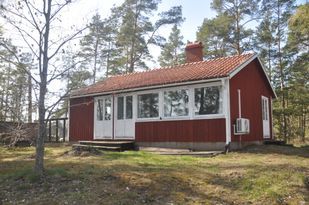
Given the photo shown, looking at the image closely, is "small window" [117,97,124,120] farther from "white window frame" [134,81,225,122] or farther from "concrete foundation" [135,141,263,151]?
"concrete foundation" [135,141,263,151]

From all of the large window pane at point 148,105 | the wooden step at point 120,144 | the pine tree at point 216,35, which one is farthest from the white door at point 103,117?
the pine tree at point 216,35

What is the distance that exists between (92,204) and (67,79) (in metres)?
3.16

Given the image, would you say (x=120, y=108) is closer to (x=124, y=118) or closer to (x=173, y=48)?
(x=124, y=118)

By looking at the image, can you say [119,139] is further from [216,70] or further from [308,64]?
[308,64]

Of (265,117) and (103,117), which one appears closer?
(103,117)

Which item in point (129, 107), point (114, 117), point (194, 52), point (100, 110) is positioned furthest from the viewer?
point (194, 52)

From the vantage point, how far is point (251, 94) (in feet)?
52.4

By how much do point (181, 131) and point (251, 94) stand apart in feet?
13.7

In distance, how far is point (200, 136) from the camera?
13641 millimetres

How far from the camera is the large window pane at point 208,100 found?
529 inches

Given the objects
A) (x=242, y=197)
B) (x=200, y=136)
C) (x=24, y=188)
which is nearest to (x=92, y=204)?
(x=24, y=188)

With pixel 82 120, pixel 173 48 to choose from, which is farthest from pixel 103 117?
pixel 173 48

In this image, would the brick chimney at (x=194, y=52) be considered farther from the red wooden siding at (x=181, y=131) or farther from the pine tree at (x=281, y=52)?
the pine tree at (x=281, y=52)

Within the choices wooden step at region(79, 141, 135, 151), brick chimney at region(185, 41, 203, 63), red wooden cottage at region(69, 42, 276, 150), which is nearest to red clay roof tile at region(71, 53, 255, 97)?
red wooden cottage at region(69, 42, 276, 150)
